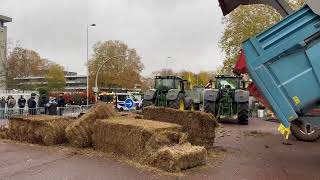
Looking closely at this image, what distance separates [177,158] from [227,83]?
55.1 ft

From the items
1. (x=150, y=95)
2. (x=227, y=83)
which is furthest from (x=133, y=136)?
(x=150, y=95)

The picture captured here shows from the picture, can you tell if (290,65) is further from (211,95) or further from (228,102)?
(228,102)

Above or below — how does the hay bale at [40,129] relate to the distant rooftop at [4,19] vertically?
below

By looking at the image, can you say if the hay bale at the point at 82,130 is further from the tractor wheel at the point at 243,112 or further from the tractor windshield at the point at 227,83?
the tractor windshield at the point at 227,83

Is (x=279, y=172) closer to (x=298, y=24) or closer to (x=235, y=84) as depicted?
(x=298, y=24)

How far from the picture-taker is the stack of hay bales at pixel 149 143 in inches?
353

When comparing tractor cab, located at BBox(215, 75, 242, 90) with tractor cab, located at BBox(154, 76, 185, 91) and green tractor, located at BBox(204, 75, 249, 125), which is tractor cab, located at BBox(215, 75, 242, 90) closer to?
green tractor, located at BBox(204, 75, 249, 125)

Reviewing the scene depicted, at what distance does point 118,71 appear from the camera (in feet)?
284

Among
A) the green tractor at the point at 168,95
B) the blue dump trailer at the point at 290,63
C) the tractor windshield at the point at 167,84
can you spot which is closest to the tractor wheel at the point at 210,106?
the green tractor at the point at 168,95

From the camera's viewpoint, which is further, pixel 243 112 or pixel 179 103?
pixel 179 103

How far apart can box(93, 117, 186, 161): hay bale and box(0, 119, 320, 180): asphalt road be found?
1.04 feet

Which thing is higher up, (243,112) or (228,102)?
(228,102)

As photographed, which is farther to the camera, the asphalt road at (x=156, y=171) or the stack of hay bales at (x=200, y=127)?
the stack of hay bales at (x=200, y=127)

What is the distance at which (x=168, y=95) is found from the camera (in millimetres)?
24484
